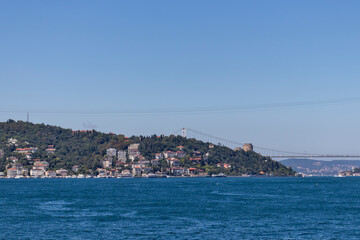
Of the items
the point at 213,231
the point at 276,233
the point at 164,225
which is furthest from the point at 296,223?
the point at 164,225

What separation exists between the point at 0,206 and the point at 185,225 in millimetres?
37087

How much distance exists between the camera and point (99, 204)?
8381 cm

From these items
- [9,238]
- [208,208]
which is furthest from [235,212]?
[9,238]

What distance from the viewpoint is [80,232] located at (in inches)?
2076

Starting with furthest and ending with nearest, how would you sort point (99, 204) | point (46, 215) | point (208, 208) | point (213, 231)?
Answer: point (99, 204) → point (208, 208) → point (46, 215) → point (213, 231)

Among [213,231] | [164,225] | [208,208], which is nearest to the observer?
[213,231]

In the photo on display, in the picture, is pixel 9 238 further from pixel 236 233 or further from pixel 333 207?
pixel 333 207

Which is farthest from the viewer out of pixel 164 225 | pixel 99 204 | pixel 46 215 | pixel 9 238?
pixel 99 204

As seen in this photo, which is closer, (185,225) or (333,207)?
(185,225)

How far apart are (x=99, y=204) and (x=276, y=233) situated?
1540 inches

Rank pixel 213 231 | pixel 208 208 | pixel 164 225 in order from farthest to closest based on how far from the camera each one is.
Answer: pixel 208 208, pixel 164 225, pixel 213 231

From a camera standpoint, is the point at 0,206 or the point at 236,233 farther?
the point at 0,206

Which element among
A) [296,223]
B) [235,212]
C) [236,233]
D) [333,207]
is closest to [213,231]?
[236,233]

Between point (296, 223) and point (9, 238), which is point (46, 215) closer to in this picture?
point (9, 238)
